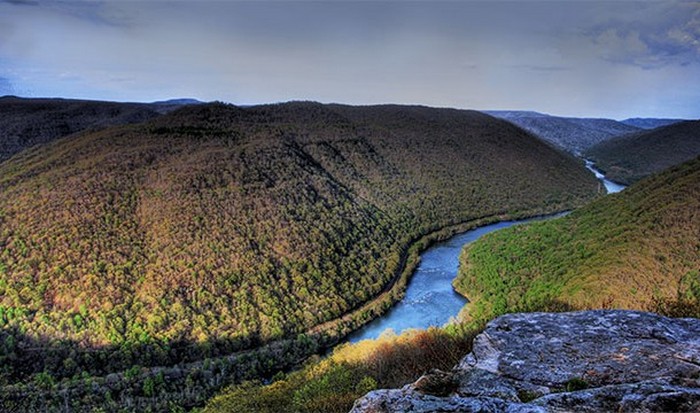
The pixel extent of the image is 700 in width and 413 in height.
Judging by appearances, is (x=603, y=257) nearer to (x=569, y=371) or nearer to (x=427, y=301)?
(x=427, y=301)

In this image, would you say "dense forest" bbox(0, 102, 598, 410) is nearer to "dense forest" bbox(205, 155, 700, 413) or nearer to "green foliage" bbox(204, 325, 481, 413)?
"dense forest" bbox(205, 155, 700, 413)

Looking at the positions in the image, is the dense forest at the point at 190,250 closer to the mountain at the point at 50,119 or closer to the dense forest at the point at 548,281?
the dense forest at the point at 548,281

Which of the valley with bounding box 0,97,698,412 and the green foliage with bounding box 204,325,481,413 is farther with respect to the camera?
the valley with bounding box 0,97,698,412

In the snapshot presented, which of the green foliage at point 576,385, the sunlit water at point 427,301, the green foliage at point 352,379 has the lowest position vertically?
the sunlit water at point 427,301

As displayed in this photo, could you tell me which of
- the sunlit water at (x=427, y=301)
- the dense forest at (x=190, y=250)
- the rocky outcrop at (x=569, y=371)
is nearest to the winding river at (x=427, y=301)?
the sunlit water at (x=427, y=301)

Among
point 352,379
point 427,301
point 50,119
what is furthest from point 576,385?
point 50,119

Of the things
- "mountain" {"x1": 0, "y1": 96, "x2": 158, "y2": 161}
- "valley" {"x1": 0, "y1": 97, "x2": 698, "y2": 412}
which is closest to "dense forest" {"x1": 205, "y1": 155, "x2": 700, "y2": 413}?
"valley" {"x1": 0, "y1": 97, "x2": 698, "y2": 412}
